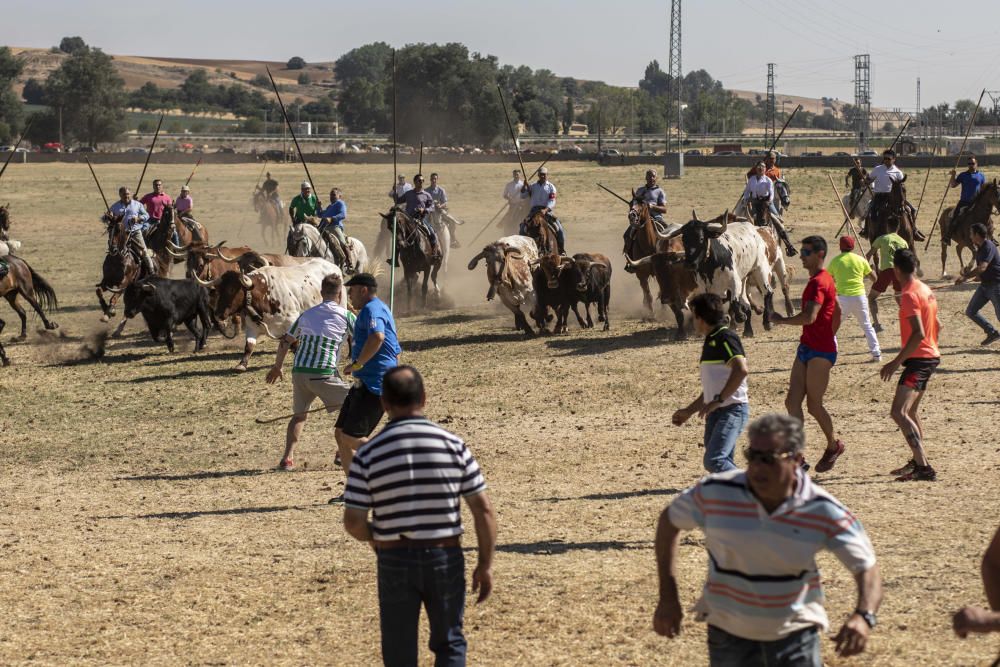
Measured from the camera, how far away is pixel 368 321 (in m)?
11.1

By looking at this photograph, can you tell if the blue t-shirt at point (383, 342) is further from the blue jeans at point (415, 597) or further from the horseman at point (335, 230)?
the horseman at point (335, 230)

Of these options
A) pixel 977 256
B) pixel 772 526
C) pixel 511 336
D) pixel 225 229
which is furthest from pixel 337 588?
pixel 225 229

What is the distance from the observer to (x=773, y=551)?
17.8ft

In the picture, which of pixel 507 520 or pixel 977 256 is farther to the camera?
pixel 977 256

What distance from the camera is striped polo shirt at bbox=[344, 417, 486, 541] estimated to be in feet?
21.0

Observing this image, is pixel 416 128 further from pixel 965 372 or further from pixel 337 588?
pixel 337 588

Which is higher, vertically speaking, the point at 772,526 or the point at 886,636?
the point at 772,526

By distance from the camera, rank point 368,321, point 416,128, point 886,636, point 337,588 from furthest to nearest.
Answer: point 416,128
point 368,321
point 337,588
point 886,636

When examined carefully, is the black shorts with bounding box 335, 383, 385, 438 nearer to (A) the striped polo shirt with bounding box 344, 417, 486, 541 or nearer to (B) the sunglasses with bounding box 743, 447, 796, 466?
(A) the striped polo shirt with bounding box 344, 417, 486, 541

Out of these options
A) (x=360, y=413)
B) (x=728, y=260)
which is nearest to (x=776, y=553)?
(x=360, y=413)

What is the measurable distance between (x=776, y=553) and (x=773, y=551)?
0.04 ft

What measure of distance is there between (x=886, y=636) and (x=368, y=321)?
184 inches

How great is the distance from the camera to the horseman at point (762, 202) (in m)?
26.4

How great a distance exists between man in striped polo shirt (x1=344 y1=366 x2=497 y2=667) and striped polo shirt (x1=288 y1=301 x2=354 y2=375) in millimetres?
6212
